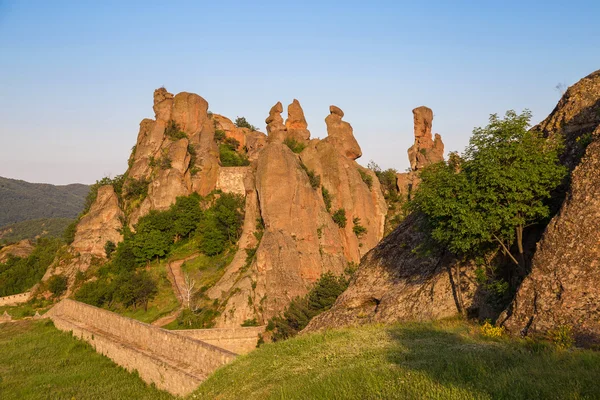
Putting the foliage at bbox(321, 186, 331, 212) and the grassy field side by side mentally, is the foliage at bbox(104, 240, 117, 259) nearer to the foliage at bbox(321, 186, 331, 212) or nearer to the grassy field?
the foliage at bbox(321, 186, 331, 212)

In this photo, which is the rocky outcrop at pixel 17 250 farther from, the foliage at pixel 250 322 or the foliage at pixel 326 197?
the foliage at pixel 326 197

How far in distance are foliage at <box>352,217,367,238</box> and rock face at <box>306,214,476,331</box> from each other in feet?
107

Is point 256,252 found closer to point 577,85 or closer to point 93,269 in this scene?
point 93,269

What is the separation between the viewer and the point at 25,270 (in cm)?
6019

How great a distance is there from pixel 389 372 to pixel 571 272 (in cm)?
484

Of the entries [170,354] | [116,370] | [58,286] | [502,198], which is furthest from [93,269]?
[502,198]

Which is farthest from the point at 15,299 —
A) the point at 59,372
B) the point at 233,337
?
the point at 59,372

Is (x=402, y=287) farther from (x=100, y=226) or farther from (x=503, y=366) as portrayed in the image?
(x=100, y=226)

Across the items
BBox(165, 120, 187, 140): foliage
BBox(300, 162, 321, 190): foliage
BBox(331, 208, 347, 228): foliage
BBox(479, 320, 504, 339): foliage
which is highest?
BBox(165, 120, 187, 140): foliage

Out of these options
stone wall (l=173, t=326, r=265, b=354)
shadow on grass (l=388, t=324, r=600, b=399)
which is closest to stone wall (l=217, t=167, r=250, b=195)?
stone wall (l=173, t=326, r=265, b=354)

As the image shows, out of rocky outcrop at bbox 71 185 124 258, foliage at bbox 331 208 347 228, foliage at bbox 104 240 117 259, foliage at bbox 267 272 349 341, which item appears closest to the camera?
foliage at bbox 267 272 349 341

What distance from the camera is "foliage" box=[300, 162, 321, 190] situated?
5503 centimetres

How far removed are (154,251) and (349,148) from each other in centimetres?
A: 2621

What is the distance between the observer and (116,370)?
21.4 m
